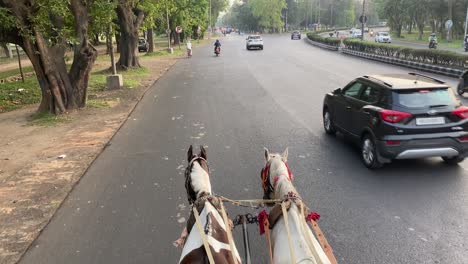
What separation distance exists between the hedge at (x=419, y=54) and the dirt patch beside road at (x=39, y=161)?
622 inches

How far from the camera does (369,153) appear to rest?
25.3 feet

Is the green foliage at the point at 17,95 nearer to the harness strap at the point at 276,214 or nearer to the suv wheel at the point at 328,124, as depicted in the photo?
the suv wheel at the point at 328,124


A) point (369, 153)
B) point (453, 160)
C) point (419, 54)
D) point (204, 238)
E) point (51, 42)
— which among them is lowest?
point (453, 160)

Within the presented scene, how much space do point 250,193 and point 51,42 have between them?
31.0 ft


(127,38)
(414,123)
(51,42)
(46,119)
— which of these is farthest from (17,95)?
(414,123)

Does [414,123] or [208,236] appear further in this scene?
[414,123]

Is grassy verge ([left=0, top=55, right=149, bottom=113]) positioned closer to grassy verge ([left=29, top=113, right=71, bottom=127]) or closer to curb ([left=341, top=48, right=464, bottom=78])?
grassy verge ([left=29, top=113, right=71, bottom=127])

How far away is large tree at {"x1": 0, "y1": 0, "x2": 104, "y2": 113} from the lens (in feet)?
39.3

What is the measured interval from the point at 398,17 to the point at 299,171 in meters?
75.7

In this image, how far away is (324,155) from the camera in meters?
8.59

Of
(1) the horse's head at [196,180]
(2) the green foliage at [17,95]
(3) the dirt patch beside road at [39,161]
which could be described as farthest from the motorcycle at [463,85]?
(2) the green foliage at [17,95]

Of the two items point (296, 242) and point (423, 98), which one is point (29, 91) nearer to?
point (423, 98)

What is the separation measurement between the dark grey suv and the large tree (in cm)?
947

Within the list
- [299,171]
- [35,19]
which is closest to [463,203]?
[299,171]
